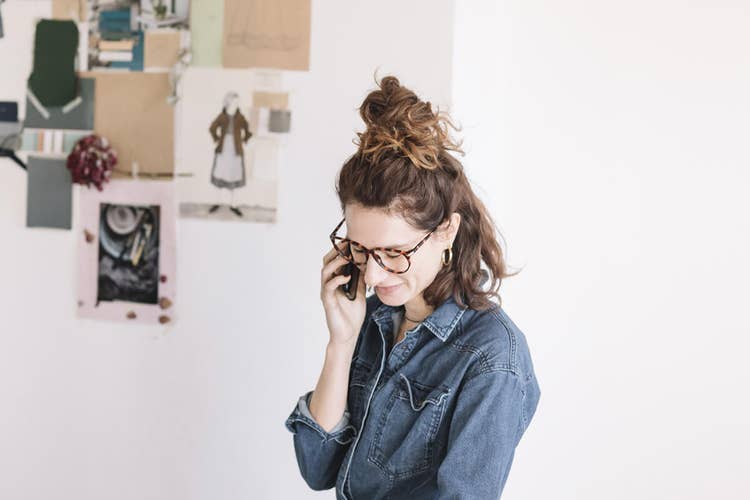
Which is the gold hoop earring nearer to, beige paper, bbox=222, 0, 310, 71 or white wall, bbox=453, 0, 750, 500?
white wall, bbox=453, 0, 750, 500

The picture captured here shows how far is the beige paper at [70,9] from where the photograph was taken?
2225 mm

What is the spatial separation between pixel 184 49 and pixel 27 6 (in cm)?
58

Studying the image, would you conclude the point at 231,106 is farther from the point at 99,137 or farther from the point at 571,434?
the point at 571,434

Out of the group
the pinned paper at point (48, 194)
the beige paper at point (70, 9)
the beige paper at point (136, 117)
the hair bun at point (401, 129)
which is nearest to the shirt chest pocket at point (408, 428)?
the hair bun at point (401, 129)

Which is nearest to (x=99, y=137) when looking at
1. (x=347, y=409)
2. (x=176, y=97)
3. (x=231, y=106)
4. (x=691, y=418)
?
(x=176, y=97)

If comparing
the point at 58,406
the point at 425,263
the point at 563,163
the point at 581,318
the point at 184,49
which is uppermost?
the point at 184,49

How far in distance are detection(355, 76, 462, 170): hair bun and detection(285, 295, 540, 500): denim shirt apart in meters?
0.29

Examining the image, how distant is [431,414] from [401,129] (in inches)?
19.6

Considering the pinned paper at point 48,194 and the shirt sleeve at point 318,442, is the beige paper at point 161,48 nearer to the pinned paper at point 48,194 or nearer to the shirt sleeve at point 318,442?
the pinned paper at point 48,194

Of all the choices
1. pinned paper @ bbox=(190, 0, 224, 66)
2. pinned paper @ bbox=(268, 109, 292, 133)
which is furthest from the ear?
pinned paper @ bbox=(190, 0, 224, 66)

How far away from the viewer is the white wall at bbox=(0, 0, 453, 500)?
6.41 feet

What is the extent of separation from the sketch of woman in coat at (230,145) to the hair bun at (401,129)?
795 mm

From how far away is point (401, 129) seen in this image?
4.25 ft

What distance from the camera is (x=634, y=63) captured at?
1839 millimetres
